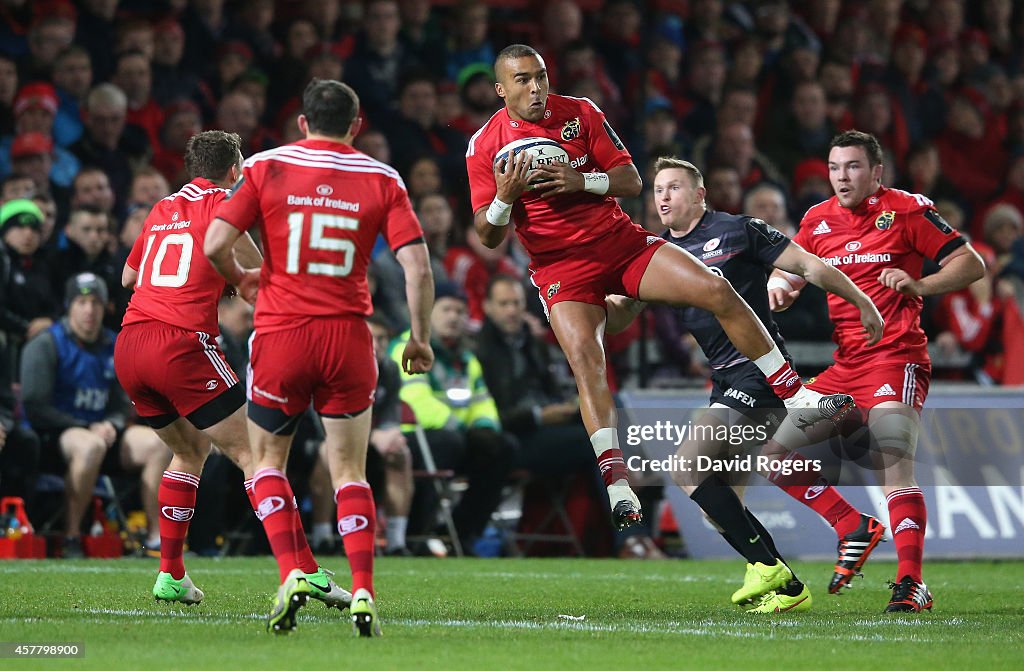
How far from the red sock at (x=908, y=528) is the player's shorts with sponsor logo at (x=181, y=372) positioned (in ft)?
11.7

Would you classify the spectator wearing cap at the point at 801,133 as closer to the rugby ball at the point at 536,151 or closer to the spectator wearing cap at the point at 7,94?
the spectator wearing cap at the point at 7,94

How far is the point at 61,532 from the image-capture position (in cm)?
1184

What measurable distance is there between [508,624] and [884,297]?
9.83ft

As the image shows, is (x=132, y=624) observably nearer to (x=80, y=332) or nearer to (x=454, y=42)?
(x=80, y=332)

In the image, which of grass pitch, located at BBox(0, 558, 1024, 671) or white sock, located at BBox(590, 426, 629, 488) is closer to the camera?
grass pitch, located at BBox(0, 558, 1024, 671)

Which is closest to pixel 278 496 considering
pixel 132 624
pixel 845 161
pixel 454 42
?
pixel 132 624

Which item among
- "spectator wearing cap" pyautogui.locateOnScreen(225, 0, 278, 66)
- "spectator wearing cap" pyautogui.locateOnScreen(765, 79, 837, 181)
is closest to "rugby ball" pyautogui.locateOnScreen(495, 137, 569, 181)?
"spectator wearing cap" pyautogui.locateOnScreen(225, 0, 278, 66)

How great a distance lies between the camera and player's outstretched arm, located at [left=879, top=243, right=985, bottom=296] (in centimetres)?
826

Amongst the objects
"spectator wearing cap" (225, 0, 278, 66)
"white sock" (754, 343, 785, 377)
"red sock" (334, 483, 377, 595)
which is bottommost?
"red sock" (334, 483, 377, 595)

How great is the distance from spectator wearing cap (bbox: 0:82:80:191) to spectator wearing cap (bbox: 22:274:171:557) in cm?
176

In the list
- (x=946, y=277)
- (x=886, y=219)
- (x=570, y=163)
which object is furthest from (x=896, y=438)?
(x=570, y=163)

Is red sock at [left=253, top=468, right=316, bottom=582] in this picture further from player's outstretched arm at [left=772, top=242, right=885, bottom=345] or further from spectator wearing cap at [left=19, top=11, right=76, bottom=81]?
spectator wearing cap at [left=19, top=11, right=76, bottom=81]

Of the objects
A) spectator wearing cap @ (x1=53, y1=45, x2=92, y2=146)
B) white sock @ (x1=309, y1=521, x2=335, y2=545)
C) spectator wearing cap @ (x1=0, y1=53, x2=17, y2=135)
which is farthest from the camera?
spectator wearing cap @ (x1=53, y1=45, x2=92, y2=146)

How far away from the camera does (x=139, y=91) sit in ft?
45.6
